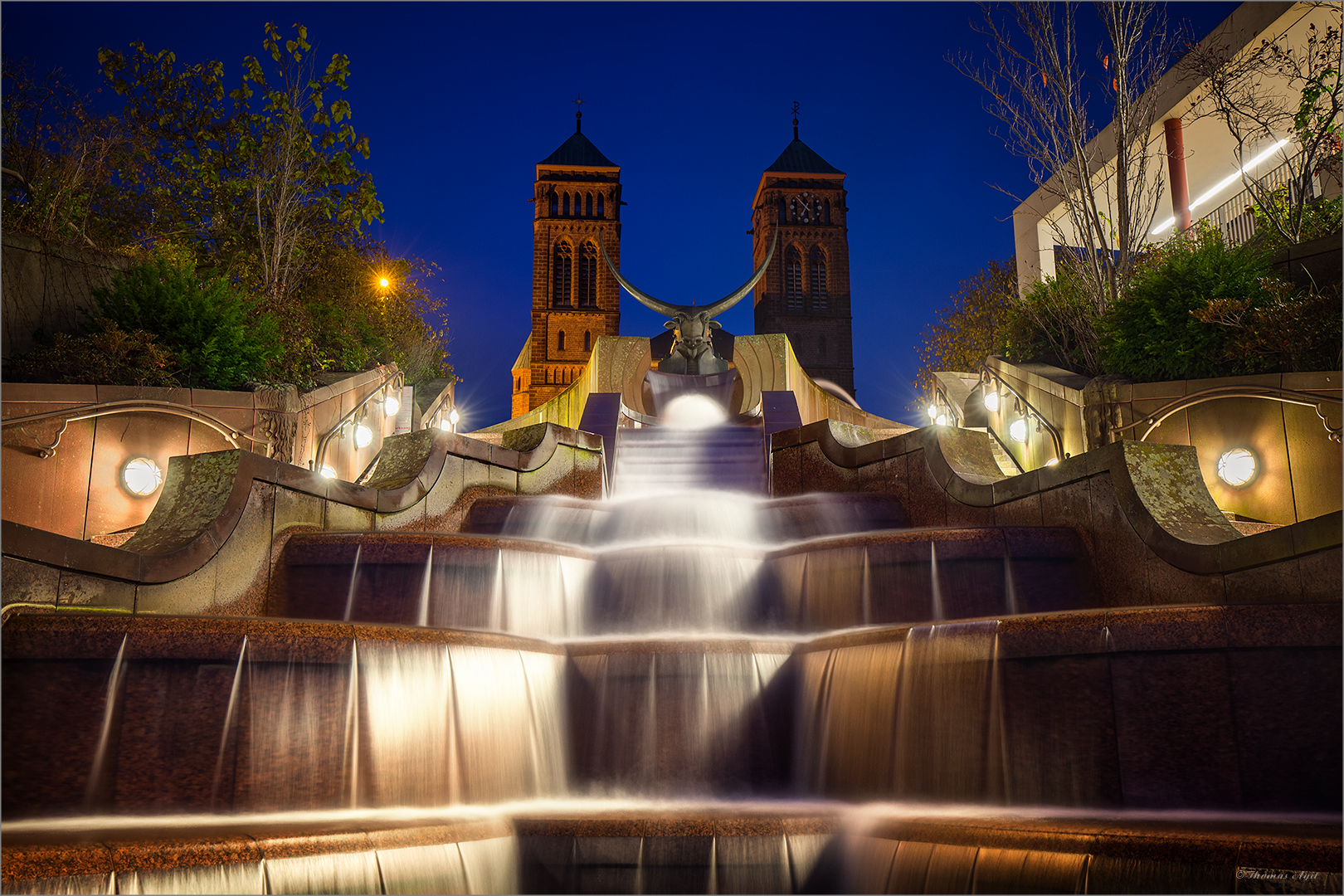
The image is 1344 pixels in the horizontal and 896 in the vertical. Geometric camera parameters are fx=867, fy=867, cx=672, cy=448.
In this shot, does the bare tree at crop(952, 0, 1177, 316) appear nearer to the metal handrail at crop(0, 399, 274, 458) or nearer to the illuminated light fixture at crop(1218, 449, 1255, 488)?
the illuminated light fixture at crop(1218, 449, 1255, 488)

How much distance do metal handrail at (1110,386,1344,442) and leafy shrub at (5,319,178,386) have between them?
11847 mm

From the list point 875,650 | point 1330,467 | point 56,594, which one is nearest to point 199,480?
point 56,594

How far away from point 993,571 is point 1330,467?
179 inches

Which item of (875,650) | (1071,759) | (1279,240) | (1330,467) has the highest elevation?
(1279,240)

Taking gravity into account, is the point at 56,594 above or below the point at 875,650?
above

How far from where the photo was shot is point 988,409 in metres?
15.3

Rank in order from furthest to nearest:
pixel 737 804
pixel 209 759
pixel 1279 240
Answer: pixel 1279 240 → pixel 737 804 → pixel 209 759

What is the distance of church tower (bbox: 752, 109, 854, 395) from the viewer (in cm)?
8556

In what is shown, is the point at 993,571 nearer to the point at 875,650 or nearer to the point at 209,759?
the point at 875,650

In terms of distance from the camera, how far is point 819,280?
87.2 metres

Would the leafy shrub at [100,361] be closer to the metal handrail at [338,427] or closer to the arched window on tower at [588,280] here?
the metal handrail at [338,427]

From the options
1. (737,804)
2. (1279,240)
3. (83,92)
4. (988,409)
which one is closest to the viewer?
(737,804)

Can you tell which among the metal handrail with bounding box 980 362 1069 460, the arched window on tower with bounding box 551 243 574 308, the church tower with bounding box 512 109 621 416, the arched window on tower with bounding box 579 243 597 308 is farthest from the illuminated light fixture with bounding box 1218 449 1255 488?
the arched window on tower with bounding box 551 243 574 308

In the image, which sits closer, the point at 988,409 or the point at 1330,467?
the point at 1330,467
